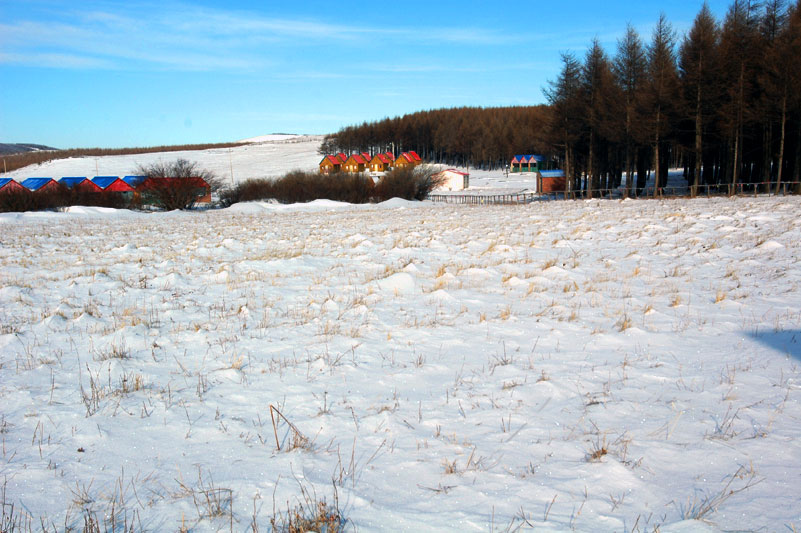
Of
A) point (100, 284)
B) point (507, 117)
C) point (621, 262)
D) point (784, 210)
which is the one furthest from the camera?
point (507, 117)

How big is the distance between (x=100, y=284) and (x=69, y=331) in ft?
10.1

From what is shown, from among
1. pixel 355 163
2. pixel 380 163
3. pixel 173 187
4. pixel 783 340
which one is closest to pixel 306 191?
pixel 173 187

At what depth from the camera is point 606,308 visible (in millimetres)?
7176

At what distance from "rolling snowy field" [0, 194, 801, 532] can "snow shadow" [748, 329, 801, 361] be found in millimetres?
38

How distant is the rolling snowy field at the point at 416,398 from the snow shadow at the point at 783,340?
0.04 m

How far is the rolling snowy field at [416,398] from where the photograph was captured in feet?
10.1

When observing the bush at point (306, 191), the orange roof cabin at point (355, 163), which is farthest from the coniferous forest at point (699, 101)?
the orange roof cabin at point (355, 163)

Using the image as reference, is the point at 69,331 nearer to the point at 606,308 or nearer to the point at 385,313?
the point at 385,313

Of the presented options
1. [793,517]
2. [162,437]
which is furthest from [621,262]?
[162,437]

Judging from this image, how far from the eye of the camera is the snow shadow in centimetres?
527

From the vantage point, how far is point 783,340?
557 centimetres

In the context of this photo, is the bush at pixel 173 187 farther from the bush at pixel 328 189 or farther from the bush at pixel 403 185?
the bush at pixel 403 185

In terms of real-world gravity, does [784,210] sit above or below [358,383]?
above

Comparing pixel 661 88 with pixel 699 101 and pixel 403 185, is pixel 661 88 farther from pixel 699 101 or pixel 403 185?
pixel 403 185
